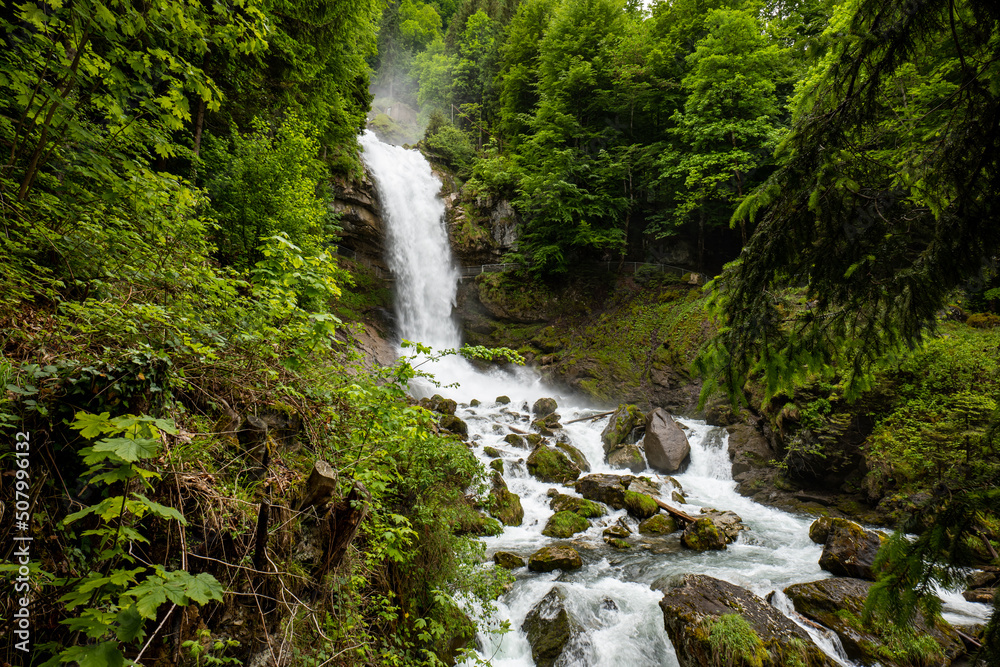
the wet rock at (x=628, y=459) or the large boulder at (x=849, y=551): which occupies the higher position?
the large boulder at (x=849, y=551)

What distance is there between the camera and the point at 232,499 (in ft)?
6.89

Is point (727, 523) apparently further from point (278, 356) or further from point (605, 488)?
point (278, 356)

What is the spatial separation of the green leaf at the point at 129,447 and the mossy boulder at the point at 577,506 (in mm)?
7392

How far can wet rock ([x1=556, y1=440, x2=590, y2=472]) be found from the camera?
10.1 metres

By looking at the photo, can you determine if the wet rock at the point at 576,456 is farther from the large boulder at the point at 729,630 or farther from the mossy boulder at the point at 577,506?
the large boulder at the point at 729,630

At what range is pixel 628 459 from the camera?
10.3 m

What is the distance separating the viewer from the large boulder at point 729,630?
3.68m

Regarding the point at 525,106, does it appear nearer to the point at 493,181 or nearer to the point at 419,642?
A: the point at 493,181

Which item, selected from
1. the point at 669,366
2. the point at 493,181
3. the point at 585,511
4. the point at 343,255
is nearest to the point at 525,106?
the point at 493,181

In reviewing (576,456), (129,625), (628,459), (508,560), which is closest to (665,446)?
(628,459)

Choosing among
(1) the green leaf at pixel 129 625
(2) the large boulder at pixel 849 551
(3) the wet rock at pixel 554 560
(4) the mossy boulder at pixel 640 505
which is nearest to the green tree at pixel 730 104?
(4) the mossy boulder at pixel 640 505

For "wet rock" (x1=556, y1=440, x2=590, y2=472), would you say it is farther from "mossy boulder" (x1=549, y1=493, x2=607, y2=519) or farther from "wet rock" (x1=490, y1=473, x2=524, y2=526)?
"wet rock" (x1=490, y1=473, x2=524, y2=526)

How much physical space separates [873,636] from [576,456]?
6491 mm

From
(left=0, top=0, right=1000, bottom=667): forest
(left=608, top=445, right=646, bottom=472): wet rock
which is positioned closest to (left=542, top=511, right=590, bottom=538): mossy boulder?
(left=0, top=0, right=1000, bottom=667): forest
